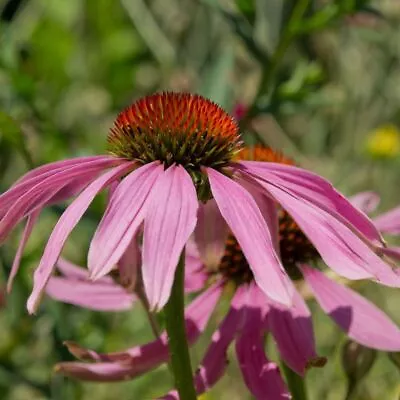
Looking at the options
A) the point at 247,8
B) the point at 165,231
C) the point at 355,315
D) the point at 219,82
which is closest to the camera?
the point at 165,231

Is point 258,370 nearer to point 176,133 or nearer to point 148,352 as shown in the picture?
point 148,352

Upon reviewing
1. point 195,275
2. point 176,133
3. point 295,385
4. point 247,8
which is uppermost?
point 247,8

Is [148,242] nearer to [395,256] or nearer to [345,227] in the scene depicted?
[345,227]

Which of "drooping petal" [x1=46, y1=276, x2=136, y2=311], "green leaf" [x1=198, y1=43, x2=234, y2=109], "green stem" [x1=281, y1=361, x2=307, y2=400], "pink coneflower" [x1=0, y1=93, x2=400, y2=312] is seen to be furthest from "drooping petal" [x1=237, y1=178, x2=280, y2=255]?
"green leaf" [x1=198, y1=43, x2=234, y2=109]

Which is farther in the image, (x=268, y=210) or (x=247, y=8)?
(x=247, y=8)

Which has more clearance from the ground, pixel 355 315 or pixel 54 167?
pixel 54 167

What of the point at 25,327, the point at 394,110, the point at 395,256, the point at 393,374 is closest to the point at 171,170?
the point at 395,256

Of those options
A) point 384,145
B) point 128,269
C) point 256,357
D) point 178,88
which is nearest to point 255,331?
point 256,357
